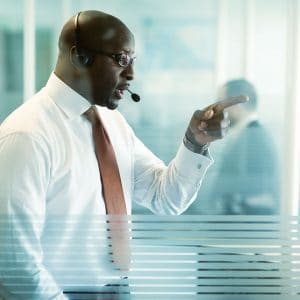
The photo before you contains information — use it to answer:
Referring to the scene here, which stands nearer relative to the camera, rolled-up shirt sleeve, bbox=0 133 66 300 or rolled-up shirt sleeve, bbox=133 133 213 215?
rolled-up shirt sleeve, bbox=0 133 66 300

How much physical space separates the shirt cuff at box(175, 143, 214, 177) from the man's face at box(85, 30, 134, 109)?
0.19m

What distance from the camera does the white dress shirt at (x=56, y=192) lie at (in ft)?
3.18

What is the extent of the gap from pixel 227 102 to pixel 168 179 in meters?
0.23

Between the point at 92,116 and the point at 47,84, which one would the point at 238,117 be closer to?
the point at 92,116

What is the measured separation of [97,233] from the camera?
3.40 ft

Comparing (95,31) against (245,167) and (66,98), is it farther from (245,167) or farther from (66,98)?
(245,167)

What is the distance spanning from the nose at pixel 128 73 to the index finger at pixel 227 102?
195 millimetres

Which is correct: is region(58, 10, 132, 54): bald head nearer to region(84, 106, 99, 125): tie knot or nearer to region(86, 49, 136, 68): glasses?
region(86, 49, 136, 68): glasses

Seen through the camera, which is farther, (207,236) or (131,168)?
(131,168)

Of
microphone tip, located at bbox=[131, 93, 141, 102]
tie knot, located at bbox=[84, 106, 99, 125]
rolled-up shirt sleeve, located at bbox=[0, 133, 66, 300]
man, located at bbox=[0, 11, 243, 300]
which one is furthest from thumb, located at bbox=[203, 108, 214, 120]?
rolled-up shirt sleeve, located at bbox=[0, 133, 66, 300]

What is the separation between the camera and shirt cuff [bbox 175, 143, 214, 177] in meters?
1.06

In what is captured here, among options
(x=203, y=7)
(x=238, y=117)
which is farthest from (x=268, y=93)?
(x=203, y=7)

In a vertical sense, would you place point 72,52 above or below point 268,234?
above

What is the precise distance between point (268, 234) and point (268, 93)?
1.08ft
